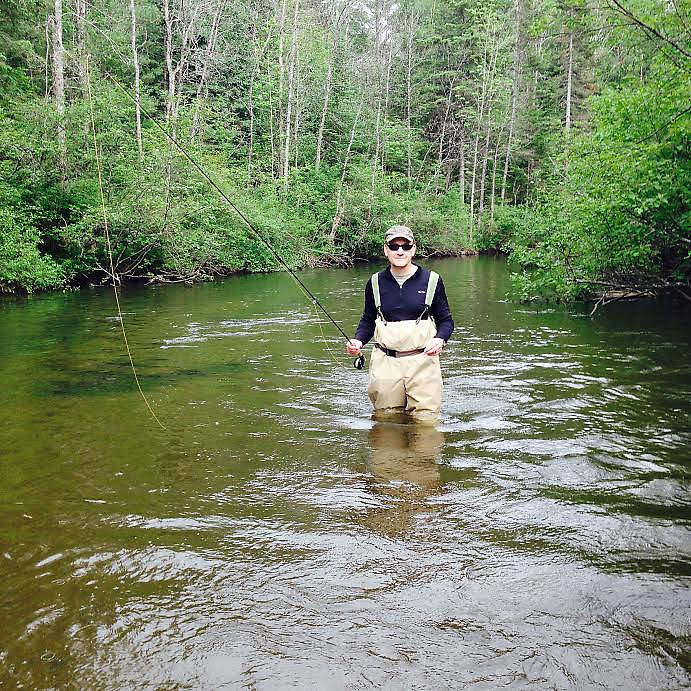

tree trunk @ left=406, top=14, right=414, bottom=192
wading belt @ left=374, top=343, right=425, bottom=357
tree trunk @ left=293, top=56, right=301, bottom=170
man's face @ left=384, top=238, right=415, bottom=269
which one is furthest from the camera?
tree trunk @ left=406, top=14, right=414, bottom=192

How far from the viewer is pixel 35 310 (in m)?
14.9

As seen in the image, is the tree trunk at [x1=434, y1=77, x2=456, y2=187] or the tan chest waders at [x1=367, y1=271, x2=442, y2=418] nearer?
the tan chest waders at [x1=367, y1=271, x2=442, y2=418]

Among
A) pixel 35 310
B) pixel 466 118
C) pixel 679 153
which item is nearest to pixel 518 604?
pixel 679 153

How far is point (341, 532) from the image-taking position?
3.98 metres

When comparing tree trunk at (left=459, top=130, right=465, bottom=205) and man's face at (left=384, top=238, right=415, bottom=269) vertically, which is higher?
tree trunk at (left=459, top=130, right=465, bottom=205)

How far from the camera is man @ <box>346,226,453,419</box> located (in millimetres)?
6012

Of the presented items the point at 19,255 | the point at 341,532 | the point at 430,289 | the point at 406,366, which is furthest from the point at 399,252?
the point at 19,255

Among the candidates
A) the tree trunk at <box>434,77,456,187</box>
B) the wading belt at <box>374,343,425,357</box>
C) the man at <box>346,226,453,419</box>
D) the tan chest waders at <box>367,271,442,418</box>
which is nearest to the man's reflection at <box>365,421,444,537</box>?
the tan chest waders at <box>367,271,442,418</box>

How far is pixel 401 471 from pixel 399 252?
1887mm

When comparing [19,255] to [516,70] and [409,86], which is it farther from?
[516,70]

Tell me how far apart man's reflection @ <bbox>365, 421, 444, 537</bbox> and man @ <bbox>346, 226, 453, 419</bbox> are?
1.13 feet

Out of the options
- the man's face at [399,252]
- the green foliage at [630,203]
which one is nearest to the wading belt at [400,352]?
the man's face at [399,252]

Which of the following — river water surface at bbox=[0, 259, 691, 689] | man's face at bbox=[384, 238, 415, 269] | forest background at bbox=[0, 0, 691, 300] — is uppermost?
forest background at bbox=[0, 0, 691, 300]

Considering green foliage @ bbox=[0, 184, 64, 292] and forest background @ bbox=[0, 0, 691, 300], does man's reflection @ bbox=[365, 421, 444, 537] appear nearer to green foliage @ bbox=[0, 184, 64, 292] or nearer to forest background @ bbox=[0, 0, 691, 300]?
forest background @ bbox=[0, 0, 691, 300]
